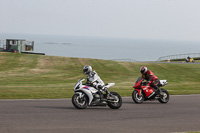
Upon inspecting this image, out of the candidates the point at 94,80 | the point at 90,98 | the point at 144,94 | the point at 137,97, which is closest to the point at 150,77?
the point at 144,94

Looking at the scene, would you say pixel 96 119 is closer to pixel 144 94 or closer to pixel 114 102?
pixel 114 102

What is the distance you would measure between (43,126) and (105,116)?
2507mm

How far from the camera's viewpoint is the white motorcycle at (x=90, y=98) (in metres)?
11.6

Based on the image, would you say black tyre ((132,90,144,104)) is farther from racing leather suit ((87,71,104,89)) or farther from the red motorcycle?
racing leather suit ((87,71,104,89))

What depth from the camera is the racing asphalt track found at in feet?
27.6

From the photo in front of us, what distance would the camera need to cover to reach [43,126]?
335 inches

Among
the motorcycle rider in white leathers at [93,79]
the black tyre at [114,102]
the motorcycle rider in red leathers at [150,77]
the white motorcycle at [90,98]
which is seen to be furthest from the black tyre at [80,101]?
the motorcycle rider in red leathers at [150,77]

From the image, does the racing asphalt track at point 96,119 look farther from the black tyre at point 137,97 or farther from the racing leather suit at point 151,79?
the racing leather suit at point 151,79

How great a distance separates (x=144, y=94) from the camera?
1417cm

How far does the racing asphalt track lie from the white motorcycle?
224 mm

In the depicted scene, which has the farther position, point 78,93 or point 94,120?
point 78,93

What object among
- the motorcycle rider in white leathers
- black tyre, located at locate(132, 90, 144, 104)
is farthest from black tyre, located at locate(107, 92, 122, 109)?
black tyre, located at locate(132, 90, 144, 104)

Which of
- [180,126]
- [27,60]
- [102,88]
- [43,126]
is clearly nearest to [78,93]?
[102,88]

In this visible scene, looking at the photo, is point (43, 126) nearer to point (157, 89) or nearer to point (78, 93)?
point (78, 93)
